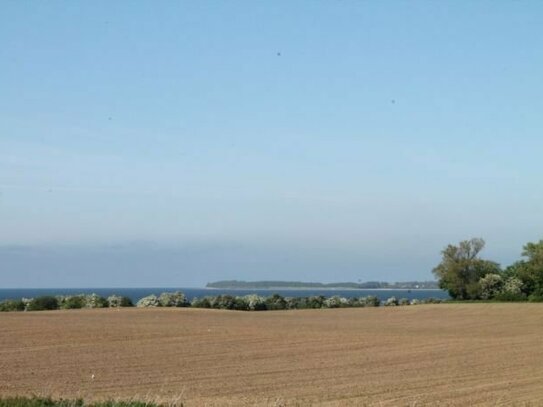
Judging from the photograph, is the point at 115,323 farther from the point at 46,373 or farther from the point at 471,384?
the point at 471,384

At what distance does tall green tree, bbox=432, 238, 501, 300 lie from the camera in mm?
111125

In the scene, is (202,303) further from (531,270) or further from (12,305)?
(531,270)

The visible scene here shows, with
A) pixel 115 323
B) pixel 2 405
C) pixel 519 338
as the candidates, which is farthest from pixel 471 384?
pixel 115 323

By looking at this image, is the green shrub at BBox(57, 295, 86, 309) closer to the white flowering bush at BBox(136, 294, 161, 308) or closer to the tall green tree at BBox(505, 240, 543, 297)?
the white flowering bush at BBox(136, 294, 161, 308)

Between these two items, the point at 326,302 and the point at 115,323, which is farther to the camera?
the point at 326,302

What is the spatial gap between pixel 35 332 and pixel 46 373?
1806cm

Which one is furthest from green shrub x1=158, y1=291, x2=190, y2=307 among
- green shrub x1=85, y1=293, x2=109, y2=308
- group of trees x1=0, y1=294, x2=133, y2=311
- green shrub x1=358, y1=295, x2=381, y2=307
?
green shrub x1=358, y1=295, x2=381, y2=307

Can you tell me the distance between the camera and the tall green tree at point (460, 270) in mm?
111125

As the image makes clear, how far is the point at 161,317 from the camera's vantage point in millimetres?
65875

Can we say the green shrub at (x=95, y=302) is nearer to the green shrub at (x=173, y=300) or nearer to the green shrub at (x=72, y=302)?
the green shrub at (x=72, y=302)

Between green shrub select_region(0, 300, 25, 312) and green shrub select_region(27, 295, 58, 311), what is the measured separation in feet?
2.47

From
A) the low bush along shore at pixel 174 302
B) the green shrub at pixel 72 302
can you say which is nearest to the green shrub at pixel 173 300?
the low bush along shore at pixel 174 302

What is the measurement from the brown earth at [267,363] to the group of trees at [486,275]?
45.5 metres

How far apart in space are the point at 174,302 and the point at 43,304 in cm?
1407
